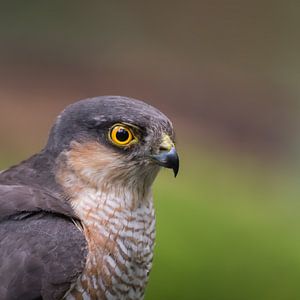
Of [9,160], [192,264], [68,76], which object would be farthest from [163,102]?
[192,264]

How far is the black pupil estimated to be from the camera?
3.42 metres

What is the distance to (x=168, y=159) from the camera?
11.2 feet

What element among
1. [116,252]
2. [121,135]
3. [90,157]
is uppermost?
[121,135]

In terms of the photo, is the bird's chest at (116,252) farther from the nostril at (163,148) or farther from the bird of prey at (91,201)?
the nostril at (163,148)

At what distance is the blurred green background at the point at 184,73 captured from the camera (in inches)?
357

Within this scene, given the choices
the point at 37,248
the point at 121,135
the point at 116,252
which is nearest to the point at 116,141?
the point at 121,135

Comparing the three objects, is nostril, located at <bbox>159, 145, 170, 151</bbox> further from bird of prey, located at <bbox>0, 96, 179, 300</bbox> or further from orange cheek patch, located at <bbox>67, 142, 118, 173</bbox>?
orange cheek patch, located at <bbox>67, 142, 118, 173</bbox>

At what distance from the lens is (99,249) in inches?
131

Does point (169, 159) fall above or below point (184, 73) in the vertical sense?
above

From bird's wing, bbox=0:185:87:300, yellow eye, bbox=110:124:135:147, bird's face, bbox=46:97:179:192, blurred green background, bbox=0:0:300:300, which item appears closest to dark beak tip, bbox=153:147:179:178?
bird's face, bbox=46:97:179:192

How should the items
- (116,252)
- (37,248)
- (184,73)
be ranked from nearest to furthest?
(37,248) → (116,252) → (184,73)

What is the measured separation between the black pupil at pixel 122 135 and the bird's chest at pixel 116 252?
0.24 meters

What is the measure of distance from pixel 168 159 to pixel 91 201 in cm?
34

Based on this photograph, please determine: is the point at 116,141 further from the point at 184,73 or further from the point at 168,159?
the point at 184,73
